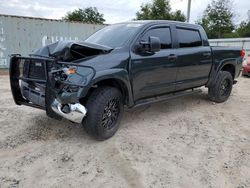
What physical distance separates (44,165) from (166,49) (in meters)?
2.78

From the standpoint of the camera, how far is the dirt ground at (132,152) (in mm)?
2520

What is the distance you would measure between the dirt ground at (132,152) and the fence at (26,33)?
6265 millimetres

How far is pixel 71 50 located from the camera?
3.13m

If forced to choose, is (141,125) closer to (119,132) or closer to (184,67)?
(119,132)

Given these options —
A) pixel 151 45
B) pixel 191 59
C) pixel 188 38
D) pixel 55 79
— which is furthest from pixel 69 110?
pixel 188 38

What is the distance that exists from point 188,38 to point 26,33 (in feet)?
26.3

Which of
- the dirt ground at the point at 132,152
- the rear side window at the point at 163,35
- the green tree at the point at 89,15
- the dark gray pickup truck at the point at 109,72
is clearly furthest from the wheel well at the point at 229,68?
the green tree at the point at 89,15

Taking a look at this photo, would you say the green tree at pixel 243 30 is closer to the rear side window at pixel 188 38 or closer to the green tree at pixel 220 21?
the green tree at pixel 220 21

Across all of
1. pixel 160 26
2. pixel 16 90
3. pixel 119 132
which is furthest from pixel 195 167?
pixel 16 90

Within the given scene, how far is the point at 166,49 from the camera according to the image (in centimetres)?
412

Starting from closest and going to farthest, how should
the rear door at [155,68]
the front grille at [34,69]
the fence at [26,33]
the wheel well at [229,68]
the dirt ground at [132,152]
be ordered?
the dirt ground at [132,152], the front grille at [34,69], the rear door at [155,68], the wheel well at [229,68], the fence at [26,33]

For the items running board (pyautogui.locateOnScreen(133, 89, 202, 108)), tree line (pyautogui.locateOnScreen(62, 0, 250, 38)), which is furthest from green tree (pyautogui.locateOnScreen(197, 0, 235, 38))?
running board (pyautogui.locateOnScreen(133, 89, 202, 108))

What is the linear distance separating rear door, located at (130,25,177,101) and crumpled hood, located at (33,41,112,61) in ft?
1.92

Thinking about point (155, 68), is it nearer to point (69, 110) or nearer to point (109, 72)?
point (109, 72)
